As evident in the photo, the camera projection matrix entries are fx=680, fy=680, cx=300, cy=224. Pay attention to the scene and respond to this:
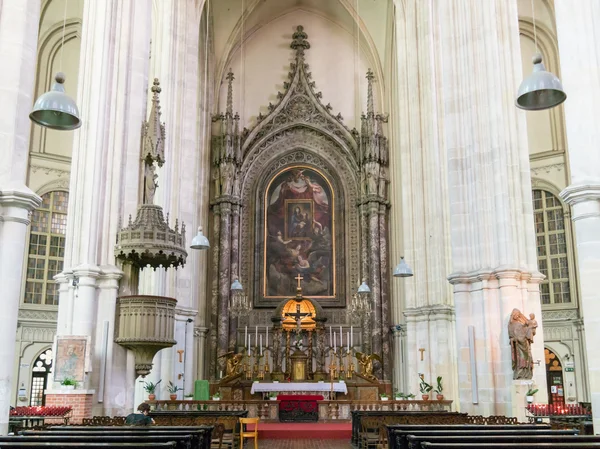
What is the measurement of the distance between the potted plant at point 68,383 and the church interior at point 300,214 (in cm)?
5

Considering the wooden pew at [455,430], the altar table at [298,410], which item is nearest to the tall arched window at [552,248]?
the altar table at [298,410]

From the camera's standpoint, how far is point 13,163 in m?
9.70

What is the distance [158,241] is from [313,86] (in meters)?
19.6

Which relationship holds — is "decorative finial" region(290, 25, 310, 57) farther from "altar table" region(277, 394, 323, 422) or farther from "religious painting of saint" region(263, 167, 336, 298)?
"altar table" region(277, 394, 323, 422)

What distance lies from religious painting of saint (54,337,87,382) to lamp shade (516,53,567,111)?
33.8 ft

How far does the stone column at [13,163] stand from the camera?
9.35m

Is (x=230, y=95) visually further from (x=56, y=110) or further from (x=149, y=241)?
(x=56, y=110)

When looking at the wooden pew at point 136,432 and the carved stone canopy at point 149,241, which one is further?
the carved stone canopy at point 149,241

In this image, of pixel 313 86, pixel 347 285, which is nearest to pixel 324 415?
pixel 347 285

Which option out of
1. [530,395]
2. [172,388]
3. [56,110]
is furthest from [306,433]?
[56,110]

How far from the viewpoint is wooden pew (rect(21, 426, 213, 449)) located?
9.30 m

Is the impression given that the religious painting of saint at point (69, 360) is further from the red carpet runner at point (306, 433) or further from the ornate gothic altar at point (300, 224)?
the ornate gothic altar at point (300, 224)

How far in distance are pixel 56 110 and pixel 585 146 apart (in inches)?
323

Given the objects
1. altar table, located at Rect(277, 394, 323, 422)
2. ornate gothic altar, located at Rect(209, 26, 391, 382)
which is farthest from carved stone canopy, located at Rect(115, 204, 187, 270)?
ornate gothic altar, located at Rect(209, 26, 391, 382)
